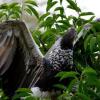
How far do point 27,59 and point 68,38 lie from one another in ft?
0.62

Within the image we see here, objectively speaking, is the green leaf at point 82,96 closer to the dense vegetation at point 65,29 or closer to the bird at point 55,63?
the dense vegetation at point 65,29

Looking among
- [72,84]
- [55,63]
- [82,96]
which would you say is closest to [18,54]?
[55,63]

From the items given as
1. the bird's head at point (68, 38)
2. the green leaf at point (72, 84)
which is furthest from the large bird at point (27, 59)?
the green leaf at point (72, 84)

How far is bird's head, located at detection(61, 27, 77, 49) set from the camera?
1.74 m

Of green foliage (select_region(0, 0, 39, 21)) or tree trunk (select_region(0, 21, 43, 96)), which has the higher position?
green foliage (select_region(0, 0, 39, 21))

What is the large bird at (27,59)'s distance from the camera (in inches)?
72.0

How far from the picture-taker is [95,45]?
1.43 metres

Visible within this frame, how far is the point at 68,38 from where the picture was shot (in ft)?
6.01

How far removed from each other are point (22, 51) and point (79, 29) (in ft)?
1.03

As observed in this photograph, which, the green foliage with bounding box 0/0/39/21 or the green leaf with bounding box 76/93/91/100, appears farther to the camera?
the green foliage with bounding box 0/0/39/21

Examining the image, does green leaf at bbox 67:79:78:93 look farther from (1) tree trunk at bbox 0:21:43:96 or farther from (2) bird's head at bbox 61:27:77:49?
(1) tree trunk at bbox 0:21:43:96

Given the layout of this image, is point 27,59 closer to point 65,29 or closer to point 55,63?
point 55,63

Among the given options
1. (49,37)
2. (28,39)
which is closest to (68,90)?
(49,37)

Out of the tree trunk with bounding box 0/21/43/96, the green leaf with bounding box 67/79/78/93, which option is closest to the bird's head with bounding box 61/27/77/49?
the tree trunk with bounding box 0/21/43/96
